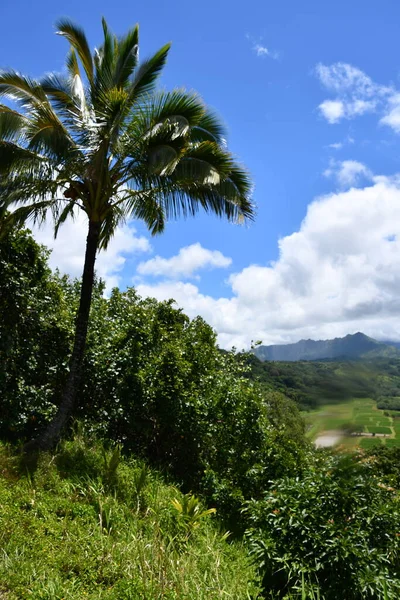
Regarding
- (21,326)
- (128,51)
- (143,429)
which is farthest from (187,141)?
(143,429)

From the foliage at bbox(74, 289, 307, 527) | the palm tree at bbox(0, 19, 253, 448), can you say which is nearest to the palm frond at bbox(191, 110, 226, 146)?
the palm tree at bbox(0, 19, 253, 448)

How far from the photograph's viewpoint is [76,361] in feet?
24.6

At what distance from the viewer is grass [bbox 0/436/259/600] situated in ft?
12.5

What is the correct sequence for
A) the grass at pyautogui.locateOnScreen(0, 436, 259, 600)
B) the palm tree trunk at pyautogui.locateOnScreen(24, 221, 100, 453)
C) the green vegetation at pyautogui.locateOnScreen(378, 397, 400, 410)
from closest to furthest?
the green vegetation at pyautogui.locateOnScreen(378, 397, 400, 410) → the grass at pyautogui.locateOnScreen(0, 436, 259, 600) → the palm tree trunk at pyautogui.locateOnScreen(24, 221, 100, 453)

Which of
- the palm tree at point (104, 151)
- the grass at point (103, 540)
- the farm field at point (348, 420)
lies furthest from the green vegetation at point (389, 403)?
the palm tree at point (104, 151)

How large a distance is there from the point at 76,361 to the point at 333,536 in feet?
17.0

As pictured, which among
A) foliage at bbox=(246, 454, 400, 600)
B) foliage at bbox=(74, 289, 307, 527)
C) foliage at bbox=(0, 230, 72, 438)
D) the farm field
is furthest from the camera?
foliage at bbox=(74, 289, 307, 527)

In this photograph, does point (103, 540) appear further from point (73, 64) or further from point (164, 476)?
point (73, 64)

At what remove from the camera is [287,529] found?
152 inches

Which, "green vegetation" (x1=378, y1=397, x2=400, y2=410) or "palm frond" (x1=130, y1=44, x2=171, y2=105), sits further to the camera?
"palm frond" (x1=130, y1=44, x2=171, y2=105)

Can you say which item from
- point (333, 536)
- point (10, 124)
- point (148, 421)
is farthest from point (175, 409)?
point (10, 124)

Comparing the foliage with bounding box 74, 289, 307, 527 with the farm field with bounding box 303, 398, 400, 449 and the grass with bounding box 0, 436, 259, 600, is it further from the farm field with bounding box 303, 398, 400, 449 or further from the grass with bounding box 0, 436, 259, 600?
the farm field with bounding box 303, 398, 400, 449

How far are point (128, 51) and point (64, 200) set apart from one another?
3.04m

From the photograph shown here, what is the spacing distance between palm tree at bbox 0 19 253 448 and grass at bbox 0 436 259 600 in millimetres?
1304
